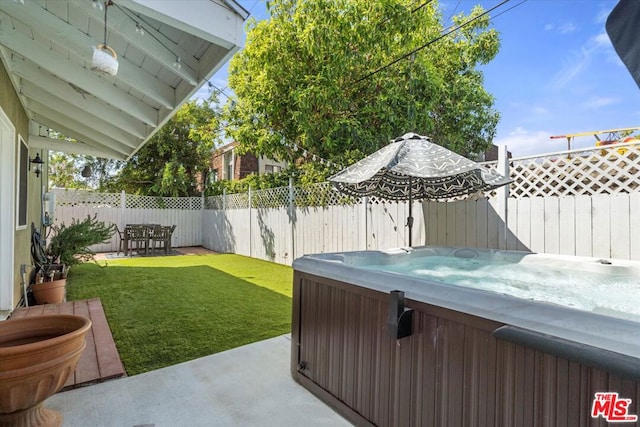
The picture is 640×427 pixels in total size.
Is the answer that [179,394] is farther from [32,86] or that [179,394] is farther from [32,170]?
[32,170]

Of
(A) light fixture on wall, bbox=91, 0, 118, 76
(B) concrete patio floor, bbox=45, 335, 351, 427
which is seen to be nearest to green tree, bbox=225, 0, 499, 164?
(A) light fixture on wall, bbox=91, 0, 118, 76

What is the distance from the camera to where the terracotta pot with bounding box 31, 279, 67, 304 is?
432 centimetres

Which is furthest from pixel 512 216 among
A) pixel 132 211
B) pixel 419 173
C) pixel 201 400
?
pixel 132 211

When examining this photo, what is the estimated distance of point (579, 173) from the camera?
3.81 m

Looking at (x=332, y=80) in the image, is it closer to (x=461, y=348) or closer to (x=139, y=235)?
(x=461, y=348)

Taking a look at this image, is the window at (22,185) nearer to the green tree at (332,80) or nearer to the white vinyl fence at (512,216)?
the green tree at (332,80)

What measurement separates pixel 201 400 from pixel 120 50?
2967mm

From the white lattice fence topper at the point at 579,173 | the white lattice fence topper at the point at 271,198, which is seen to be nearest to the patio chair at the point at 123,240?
the white lattice fence topper at the point at 271,198

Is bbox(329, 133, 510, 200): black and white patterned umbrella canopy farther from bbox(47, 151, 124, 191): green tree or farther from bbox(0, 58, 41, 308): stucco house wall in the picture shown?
bbox(47, 151, 124, 191): green tree

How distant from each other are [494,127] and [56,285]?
489 inches

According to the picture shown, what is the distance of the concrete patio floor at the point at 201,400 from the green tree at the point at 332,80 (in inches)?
208

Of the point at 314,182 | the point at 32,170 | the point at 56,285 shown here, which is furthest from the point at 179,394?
the point at 314,182

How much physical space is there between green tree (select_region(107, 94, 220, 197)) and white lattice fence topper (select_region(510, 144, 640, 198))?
10601 mm

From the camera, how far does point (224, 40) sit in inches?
88.1
